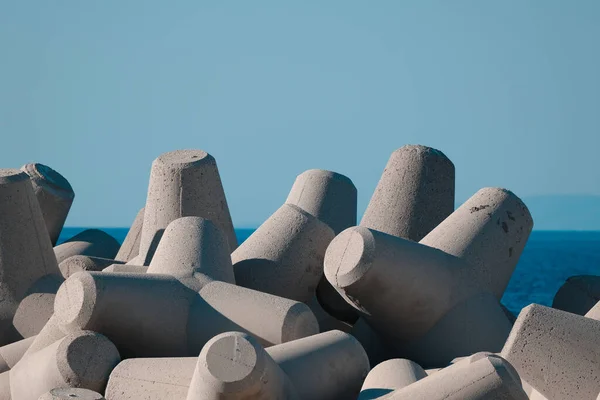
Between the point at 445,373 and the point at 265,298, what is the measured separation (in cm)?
123

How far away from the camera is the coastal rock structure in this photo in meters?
4.55

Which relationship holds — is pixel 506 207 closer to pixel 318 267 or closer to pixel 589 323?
pixel 318 267

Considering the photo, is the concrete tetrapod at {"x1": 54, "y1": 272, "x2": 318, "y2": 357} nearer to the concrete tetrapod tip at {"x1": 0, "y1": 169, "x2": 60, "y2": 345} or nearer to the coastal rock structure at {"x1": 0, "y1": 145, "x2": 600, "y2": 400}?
the coastal rock structure at {"x1": 0, "y1": 145, "x2": 600, "y2": 400}

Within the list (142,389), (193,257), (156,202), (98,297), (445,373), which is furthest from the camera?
(156,202)

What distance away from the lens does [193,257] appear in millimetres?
5699

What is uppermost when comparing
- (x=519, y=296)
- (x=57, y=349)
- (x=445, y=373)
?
(x=445, y=373)

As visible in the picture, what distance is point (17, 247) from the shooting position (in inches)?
250

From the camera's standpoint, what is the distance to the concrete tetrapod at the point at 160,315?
509 centimetres

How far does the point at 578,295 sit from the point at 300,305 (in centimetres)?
224

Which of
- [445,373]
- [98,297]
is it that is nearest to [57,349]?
[98,297]

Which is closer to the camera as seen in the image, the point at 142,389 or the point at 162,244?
the point at 142,389

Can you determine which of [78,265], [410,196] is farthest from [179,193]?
[410,196]

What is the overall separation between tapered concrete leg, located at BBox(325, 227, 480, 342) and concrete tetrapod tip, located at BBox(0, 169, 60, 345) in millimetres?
1665

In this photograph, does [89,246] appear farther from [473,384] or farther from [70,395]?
[473,384]
